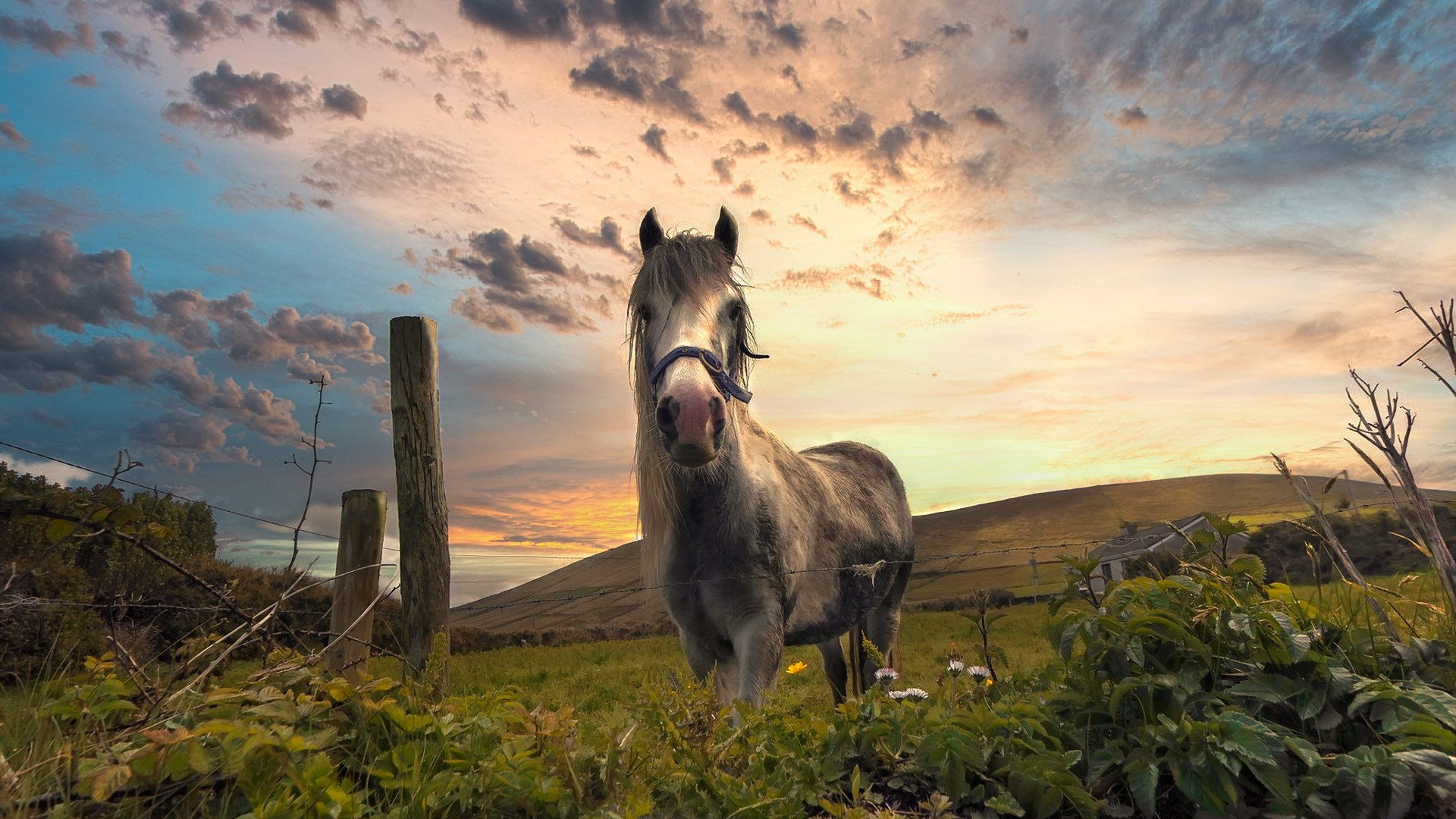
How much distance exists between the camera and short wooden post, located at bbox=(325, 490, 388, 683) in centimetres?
441

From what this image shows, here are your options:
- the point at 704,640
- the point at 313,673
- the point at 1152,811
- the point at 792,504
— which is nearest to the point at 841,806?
the point at 1152,811

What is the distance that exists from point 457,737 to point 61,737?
136 cm

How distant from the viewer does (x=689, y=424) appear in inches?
147

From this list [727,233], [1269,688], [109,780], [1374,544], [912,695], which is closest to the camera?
[109,780]

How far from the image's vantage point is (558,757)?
2432 millimetres

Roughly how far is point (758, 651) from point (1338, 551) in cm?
311

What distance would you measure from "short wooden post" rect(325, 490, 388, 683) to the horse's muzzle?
6.62 feet

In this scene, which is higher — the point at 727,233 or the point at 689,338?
the point at 727,233

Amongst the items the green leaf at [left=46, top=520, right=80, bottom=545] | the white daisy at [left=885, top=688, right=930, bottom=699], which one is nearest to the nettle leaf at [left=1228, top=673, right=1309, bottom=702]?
the white daisy at [left=885, top=688, right=930, bottom=699]

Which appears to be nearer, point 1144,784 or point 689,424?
point 1144,784

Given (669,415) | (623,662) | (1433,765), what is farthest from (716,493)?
(623,662)

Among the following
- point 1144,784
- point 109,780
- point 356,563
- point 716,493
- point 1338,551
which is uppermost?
point 716,493

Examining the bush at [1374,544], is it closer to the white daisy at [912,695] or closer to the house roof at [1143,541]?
the house roof at [1143,541]

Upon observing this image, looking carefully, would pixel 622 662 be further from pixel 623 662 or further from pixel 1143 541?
pixel 1143 541
